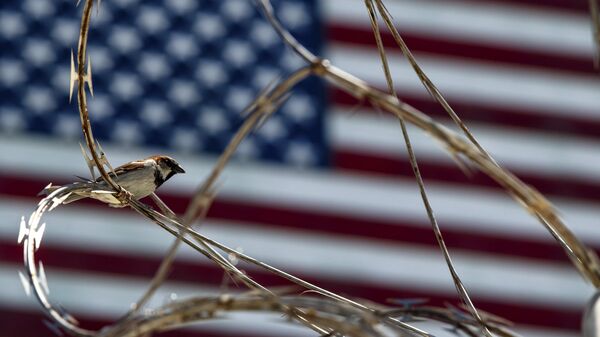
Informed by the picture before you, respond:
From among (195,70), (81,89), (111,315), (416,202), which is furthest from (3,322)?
(81,89)

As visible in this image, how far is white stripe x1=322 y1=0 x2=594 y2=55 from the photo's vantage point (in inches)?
367

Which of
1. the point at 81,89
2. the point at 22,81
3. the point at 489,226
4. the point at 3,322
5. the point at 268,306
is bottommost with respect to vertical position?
the point at 268,306

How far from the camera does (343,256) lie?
29.7 ft

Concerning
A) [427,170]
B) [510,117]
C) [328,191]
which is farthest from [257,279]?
[510,117]

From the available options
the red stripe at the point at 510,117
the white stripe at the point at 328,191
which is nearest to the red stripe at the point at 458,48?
the red stripe at the point at 510,117

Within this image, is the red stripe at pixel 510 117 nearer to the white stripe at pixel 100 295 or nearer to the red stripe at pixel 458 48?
the red stripe at pixel 458 48

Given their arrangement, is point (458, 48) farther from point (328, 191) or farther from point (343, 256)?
point (343, 256)

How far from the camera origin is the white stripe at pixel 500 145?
29.6 feet

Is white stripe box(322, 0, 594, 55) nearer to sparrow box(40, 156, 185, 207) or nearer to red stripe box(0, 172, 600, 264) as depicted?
red stripe box(0, 172, 600, 264)

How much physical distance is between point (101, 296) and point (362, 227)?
178cm

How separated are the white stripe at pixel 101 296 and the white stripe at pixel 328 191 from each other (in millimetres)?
662

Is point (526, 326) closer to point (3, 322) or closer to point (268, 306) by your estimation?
point (3, 322)

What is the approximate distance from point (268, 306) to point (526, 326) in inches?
286

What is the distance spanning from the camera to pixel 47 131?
8562mm
